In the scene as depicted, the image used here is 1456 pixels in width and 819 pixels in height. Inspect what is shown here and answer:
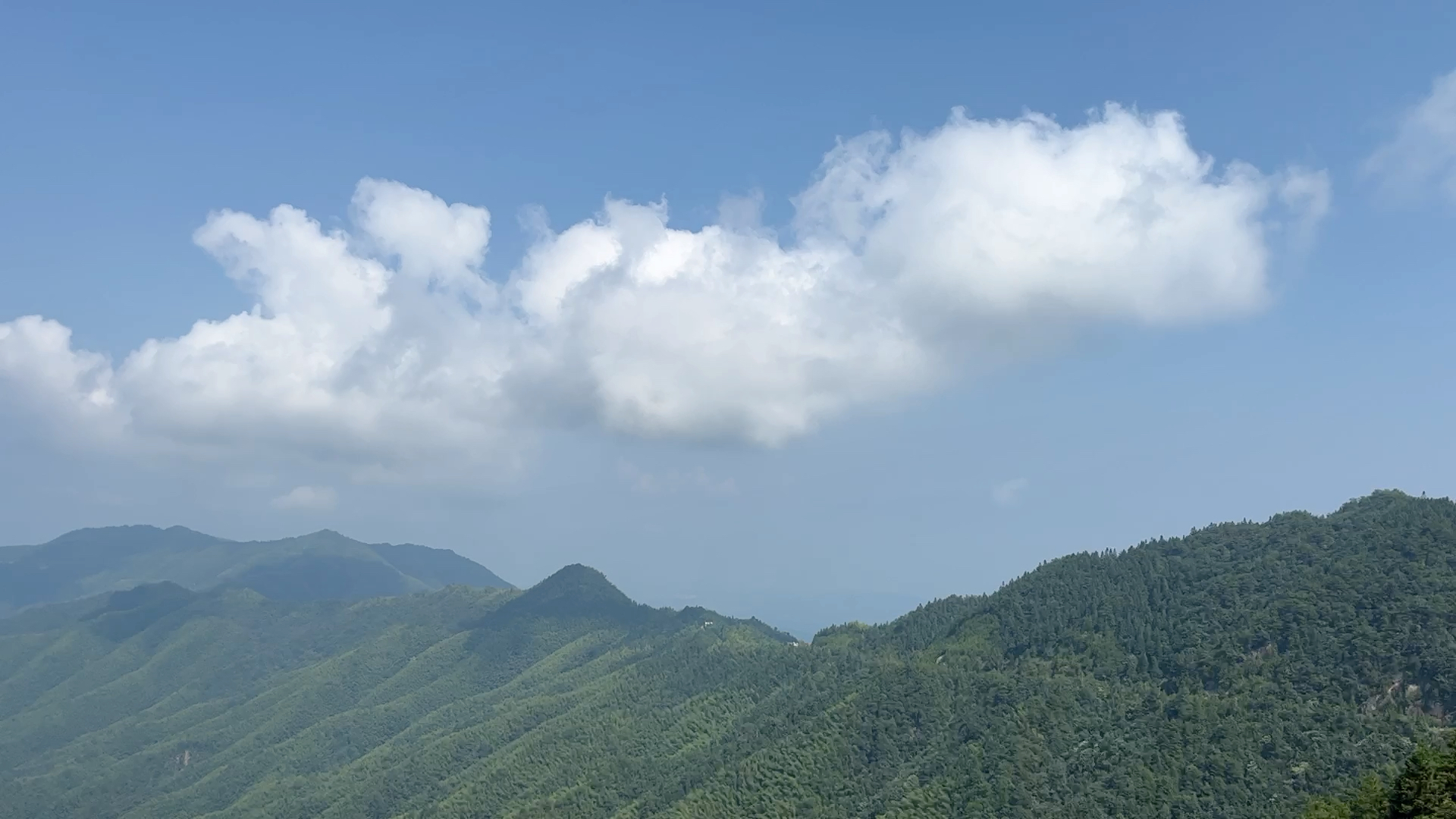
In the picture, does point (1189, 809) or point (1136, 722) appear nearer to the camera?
point (1189, 809)

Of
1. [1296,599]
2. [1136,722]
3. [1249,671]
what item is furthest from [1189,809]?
[1296,599]

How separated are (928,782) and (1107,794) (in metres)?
36.5

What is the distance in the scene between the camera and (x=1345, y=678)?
17362 cm

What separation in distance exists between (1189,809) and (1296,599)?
61265 mm

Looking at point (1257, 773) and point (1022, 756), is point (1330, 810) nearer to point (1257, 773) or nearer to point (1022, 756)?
point (1257, 773)

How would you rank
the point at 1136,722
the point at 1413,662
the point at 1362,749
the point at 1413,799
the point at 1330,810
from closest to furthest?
the point at 1413,799, the point at 1330,810, the point at 1362,749, the point at 1413,662, the point at 1136,722

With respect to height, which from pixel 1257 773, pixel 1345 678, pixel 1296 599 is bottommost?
pixel 1257 773

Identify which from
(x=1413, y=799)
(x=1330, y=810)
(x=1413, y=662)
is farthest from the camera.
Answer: (x=1413, y=662)

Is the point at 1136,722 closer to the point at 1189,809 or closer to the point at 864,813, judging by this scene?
the point at 1189,809

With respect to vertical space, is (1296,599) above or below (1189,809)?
above

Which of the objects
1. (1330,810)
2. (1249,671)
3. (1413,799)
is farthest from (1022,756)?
(1413,799)

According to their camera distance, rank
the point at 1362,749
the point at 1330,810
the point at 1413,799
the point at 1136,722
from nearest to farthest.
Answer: the point at 1413,799, the point at 1330,810, the point at 1362,749, the point at 1136,722

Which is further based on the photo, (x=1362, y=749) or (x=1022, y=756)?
(x=1022, y=756)

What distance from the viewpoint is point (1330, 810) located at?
116m
